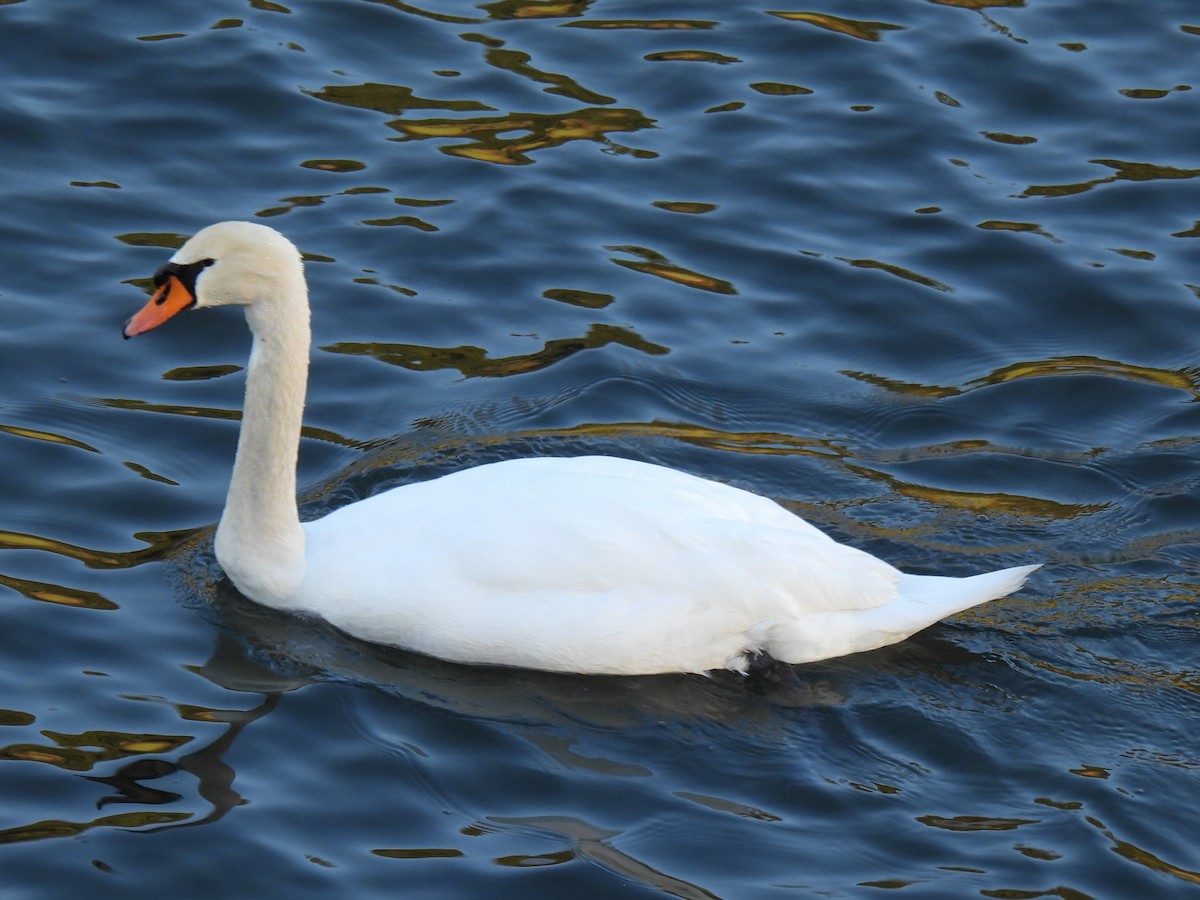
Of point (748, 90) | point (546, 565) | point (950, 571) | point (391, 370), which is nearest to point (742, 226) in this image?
point (748, 90)

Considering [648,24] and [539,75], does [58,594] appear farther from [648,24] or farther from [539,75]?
[648,24]

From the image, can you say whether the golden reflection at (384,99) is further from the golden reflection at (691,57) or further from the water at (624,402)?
the golden reflection at (691,57)

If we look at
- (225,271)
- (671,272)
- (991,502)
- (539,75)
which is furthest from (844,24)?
(225,271)

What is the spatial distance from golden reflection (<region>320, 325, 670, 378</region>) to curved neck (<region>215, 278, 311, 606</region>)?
2036 mm

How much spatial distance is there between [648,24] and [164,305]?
21.2 feet

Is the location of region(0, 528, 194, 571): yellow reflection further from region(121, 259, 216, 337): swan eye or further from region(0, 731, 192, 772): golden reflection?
region(0, 731, 192, 772): golden reflection

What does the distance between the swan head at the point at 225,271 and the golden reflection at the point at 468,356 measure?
2.19 meters

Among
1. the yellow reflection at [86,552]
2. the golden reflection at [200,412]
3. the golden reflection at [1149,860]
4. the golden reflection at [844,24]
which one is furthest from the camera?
the golden reflection at [844,24]

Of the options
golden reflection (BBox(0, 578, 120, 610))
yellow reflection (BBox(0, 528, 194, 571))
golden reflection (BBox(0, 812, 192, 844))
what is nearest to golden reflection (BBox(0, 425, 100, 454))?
yellow reflection (BBox(0, 528, 194, 571))

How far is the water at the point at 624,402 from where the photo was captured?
6.45 m

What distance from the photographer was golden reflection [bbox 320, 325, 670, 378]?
9695mm

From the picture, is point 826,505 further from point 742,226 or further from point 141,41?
point 141,41

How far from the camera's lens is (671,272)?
10.7 m

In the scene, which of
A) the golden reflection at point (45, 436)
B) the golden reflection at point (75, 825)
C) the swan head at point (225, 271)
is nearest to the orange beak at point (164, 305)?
the swan head at point (225, 271)
